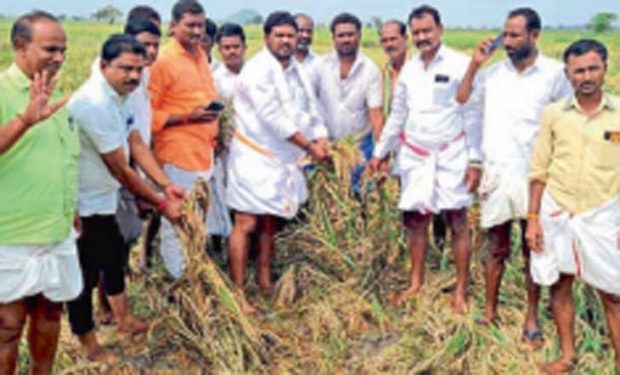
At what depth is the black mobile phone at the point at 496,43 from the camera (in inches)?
158

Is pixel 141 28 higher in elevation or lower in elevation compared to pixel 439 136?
higher

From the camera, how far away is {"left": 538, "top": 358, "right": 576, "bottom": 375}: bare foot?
3.75 m

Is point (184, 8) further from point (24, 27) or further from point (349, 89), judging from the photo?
point (24, 27)

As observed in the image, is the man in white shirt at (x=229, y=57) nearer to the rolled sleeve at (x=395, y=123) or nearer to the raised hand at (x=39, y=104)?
the rolled sleeve at (x=395, y=123)

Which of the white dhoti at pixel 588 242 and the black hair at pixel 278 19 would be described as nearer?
the white dhoti at pixel 588 242

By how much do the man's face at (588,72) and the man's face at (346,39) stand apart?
191 cm

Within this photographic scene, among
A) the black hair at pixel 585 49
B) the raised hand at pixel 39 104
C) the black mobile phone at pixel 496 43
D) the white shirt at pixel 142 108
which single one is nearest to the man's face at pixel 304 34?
the white shirt at pixel 142 108

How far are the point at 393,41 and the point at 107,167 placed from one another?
7.50 feet

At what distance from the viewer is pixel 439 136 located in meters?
4.45

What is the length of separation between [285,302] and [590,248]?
1.83 m

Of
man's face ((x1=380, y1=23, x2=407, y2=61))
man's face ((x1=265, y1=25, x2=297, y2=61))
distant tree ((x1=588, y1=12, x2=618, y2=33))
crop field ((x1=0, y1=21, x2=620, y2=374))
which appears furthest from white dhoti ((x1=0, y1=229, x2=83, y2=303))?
distant tree ((x1=588, y1=12, x2=618, y2=33))

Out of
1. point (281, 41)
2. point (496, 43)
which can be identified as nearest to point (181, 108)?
point (281, 41)

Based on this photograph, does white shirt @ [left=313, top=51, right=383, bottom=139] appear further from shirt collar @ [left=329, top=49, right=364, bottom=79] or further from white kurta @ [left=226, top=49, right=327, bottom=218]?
white kurta @ [left=226, top=49, right=327, bottom=218]

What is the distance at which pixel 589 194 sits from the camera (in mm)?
3504
